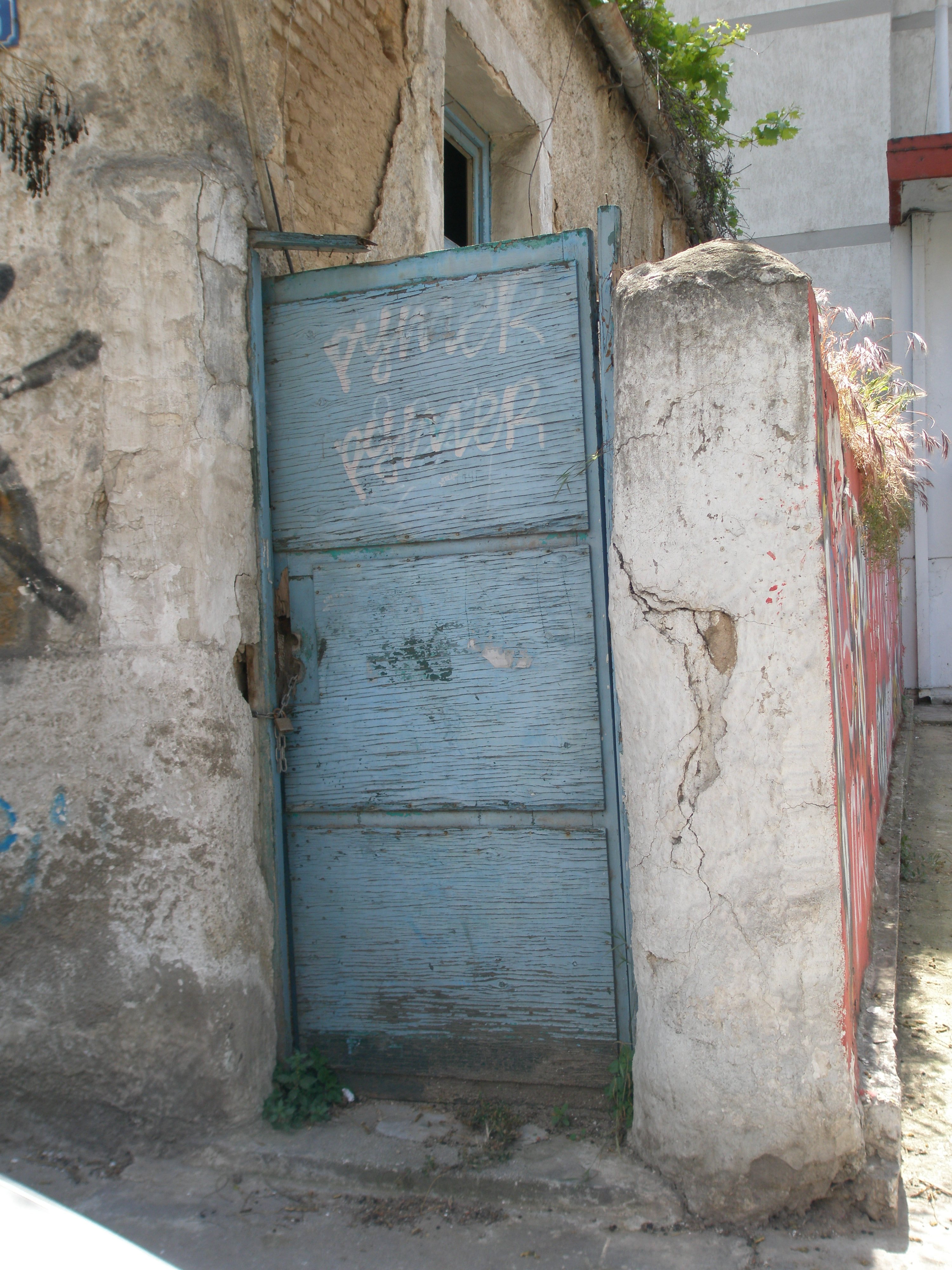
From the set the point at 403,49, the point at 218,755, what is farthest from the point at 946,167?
the point at 218,755

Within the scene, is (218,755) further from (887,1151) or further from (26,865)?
(887,1151)

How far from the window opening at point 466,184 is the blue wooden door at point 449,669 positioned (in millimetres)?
2577

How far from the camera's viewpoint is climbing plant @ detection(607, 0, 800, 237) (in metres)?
6.16

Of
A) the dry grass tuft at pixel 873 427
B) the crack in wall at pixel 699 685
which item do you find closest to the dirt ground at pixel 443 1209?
the crack in wall at pixel 699 685

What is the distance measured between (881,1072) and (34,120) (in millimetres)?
3033

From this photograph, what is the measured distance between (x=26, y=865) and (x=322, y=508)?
1.17m

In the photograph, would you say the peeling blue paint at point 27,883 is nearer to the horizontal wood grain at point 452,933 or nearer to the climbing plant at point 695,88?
the horizontal wood grain at point 452,933

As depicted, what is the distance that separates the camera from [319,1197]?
2.16 metres

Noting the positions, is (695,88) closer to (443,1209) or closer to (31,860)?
(31,860)

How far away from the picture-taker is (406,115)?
3514mm

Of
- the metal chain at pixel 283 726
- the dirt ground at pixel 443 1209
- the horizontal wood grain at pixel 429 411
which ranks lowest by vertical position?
the dirt ground at pixel 443 1209

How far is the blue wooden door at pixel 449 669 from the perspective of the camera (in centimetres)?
237

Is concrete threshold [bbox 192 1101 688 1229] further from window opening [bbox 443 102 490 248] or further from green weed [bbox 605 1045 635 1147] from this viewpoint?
window opening [bbox 443 102 490 248]

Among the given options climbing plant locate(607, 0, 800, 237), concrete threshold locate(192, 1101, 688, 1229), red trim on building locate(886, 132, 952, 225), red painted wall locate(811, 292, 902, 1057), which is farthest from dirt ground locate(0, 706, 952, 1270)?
red trim on building locate(886, 132, 952, 225)
